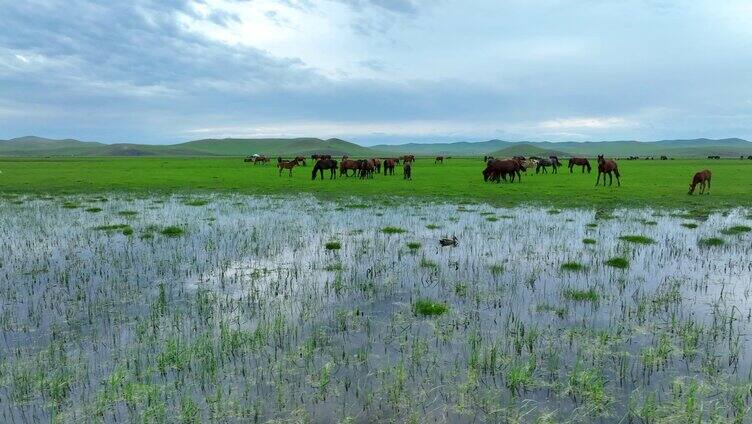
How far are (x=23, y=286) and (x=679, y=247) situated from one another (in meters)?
17.6

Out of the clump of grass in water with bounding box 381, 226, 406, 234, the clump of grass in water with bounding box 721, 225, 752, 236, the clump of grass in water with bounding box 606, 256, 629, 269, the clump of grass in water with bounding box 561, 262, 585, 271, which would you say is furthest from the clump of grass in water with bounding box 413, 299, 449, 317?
the clump of grass in water with bounding box 721, 225, 752, 236

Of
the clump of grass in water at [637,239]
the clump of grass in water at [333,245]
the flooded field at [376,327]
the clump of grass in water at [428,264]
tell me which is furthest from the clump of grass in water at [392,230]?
the clump of grass in water at [637,239]

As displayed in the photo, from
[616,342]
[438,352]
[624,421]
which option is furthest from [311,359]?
[616,342]

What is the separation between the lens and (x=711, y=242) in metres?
13.9

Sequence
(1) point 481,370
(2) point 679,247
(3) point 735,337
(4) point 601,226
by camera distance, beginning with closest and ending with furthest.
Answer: (1) point 481,370 → (3) point 735,337 → (2) point 679,247 → (4) point 601,226

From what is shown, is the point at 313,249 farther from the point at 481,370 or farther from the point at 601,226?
the point at 601,226

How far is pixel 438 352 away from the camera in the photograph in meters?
6.69

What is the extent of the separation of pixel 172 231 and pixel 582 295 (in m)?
13.8

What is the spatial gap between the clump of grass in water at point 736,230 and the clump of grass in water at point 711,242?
163cm

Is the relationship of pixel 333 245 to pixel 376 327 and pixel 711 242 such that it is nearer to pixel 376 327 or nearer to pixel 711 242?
pixel 376 327

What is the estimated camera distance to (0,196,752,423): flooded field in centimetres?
536

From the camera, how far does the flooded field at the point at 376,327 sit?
536 centimetres

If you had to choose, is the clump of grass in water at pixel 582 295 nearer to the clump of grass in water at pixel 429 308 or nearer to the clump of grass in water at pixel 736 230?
the clump of grass in water at pixel 429 308

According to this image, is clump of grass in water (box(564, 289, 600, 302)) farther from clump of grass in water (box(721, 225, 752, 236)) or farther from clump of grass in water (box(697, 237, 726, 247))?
clump of grass in water (box(721, 225, 752, 236))
